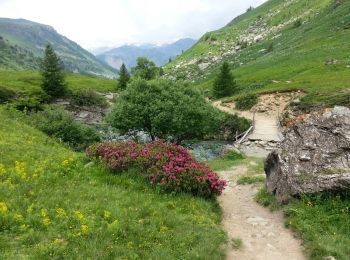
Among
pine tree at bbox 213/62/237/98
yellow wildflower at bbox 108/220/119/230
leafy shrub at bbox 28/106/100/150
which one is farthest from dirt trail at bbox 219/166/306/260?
pine tree at bbox 213/62/237/98

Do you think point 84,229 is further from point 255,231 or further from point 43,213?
point 255,231

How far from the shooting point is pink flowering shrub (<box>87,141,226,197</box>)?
15.2 m

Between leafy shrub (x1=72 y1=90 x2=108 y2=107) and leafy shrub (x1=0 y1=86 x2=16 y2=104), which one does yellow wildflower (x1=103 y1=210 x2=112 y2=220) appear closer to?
leafy shrub (x1=0 y1=86 x2=16 y2=104)

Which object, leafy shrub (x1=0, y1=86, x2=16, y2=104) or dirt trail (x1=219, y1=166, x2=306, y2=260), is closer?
dirt trail (x1=219, y1=166, x2=306, y2=260)

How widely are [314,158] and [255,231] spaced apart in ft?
13.8

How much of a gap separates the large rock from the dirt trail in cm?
124

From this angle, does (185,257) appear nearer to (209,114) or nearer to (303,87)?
(209,114)

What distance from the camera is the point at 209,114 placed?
3981cm

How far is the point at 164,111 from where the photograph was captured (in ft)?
122

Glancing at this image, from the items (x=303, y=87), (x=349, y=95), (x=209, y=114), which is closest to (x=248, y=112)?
(x=303, y=87)

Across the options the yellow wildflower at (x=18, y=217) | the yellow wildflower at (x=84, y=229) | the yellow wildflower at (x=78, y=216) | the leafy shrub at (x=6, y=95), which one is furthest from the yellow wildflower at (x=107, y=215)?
the leafy shrub at (x=6, y=95)

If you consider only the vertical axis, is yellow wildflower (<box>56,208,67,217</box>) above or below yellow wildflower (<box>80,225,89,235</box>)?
above

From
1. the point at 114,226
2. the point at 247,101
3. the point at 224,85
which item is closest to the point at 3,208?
the point at 114,226

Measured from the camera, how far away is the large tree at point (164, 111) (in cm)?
3766
